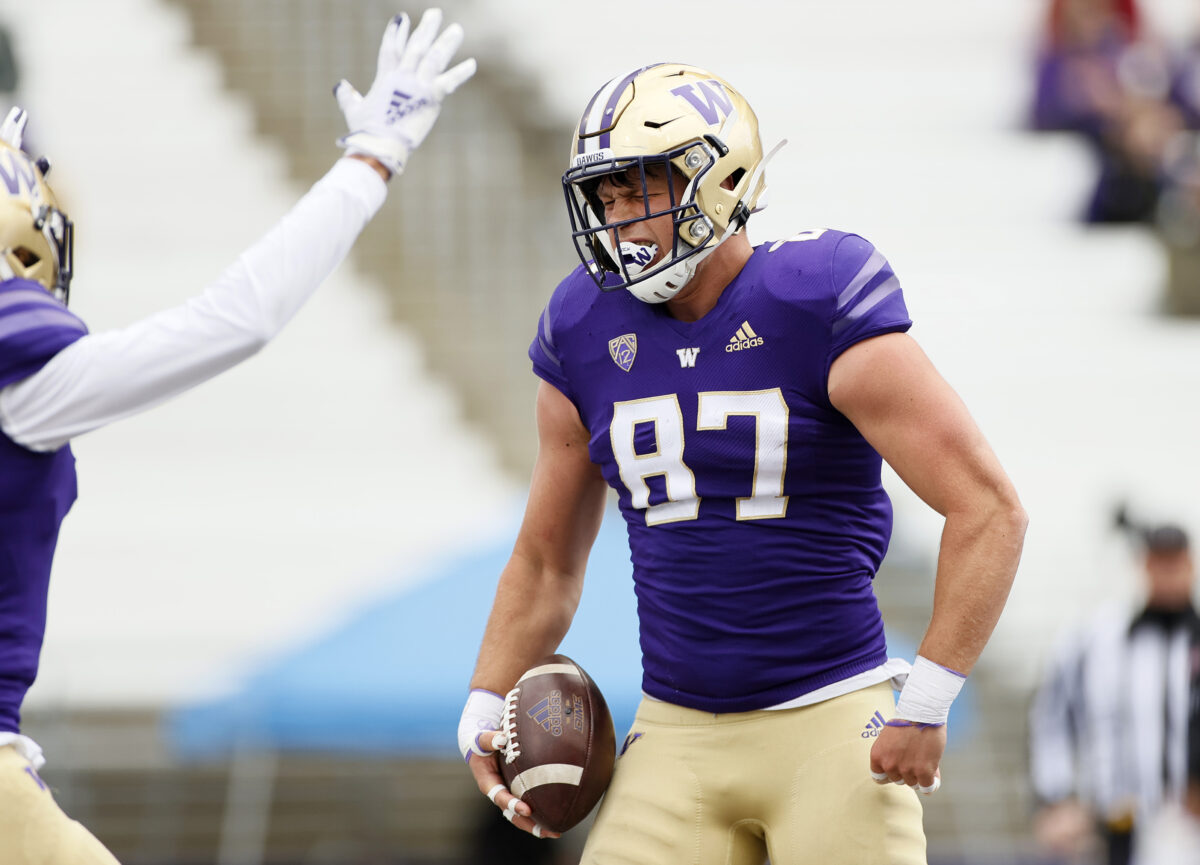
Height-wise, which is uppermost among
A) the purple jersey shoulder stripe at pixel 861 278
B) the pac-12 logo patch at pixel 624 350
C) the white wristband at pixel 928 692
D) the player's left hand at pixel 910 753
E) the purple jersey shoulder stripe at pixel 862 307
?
the purple jersey shoulder stripe at pixel 861 278

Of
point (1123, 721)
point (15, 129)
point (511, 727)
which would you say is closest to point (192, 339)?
point (15, 129)

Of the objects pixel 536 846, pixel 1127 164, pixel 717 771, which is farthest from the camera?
pixel 1127 164

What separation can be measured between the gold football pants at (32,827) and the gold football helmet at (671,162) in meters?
1.28

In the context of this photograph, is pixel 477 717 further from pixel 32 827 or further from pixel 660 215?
pixel 660 215

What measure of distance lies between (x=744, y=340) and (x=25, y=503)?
1.23 meters

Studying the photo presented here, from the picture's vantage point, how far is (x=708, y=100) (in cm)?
300

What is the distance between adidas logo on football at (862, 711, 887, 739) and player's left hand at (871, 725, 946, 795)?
113 mm

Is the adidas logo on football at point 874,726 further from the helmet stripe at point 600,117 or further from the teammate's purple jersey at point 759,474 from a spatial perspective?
the helmet stripe at point 600,117

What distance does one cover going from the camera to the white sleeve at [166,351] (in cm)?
249

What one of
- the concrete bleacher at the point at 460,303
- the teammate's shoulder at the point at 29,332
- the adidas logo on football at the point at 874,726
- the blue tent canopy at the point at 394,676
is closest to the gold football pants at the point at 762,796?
the adidas logo on football at the point at 874,726

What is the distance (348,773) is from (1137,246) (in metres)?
6.23

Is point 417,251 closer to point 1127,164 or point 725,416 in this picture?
point 1127,164

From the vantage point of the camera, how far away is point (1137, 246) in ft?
35.8

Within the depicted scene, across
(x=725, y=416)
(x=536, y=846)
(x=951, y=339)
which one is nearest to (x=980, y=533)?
(x=725, y=416)
